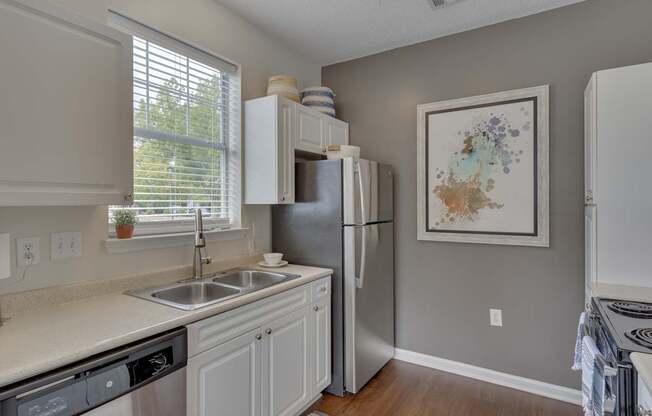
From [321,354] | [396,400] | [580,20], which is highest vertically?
[580,20]

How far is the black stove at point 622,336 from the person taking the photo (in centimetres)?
116

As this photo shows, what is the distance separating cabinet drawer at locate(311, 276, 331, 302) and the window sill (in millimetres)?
674

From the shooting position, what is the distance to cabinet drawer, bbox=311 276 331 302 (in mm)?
2248

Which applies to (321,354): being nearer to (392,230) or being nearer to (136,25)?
(392,230)

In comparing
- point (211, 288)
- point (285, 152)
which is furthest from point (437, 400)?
point (285, 152)

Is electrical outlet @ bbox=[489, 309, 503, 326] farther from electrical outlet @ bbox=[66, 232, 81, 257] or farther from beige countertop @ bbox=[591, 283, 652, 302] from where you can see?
electrical outlet @ bbox=[66, 232, 81, 257]

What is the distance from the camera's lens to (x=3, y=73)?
1.15 m

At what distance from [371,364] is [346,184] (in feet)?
4.47

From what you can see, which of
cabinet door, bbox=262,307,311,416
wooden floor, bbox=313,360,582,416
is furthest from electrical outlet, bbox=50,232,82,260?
wooden floor, bbox=313,360,582,416

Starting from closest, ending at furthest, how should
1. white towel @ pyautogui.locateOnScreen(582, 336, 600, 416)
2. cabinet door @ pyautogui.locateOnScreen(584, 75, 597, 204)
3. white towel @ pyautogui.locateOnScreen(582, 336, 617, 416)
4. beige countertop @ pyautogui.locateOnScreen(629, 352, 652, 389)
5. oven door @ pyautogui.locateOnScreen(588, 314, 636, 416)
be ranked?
beige countertop @ pyautogui.locateOnScreen(629, 352, 652, 389) → oven door @ pyautogui.locateOnScreen(588, 314, 636, 416) → white towel @ pyautogui.locateOnScreen(582, 336, 617, 416) → white towel @ pyautogui.locateOnScreen(582, 336, 600, 416) → cabinet door @ pyautogui.locateOnScreen(584, 75, 597, 204)

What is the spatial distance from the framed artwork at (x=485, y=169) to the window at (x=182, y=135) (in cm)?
151

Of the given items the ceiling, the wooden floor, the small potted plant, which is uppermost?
the ceiling

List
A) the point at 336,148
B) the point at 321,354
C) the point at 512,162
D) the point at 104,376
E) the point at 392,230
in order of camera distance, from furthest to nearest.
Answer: the point at 392,230 < the point at 336,148 < the point at 512,162 < the point at 321,354 < the point at 104,376

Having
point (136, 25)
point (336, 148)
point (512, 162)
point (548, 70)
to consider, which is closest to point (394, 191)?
point (336, 148)
